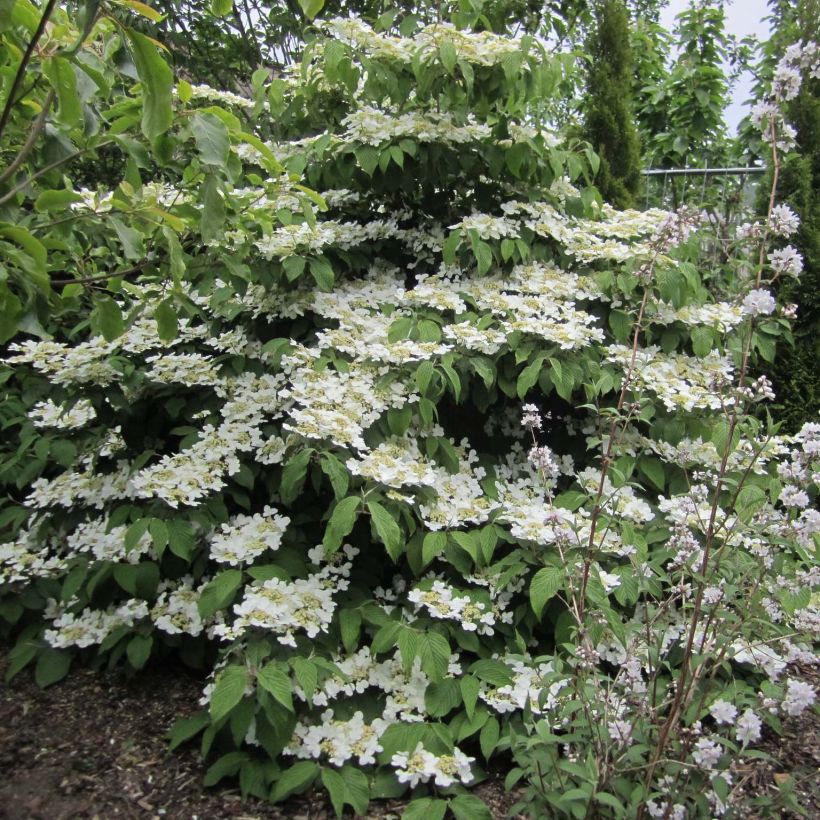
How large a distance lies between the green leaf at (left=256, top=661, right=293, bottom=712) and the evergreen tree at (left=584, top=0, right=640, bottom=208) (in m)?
3.67

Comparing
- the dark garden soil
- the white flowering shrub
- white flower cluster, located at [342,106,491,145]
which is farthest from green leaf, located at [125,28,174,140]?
the dark garden soil

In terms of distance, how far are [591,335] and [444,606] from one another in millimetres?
964

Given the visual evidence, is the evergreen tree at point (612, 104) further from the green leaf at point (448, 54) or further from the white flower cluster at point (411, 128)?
the green leaf at point (448, 54)

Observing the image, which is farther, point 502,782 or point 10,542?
point 10,542

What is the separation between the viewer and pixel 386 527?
1878mm

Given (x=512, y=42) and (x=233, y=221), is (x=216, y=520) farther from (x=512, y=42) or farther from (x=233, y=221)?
(x=512, y=42)

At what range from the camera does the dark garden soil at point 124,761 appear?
1.84m

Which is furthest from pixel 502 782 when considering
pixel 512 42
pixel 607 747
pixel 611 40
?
pixel 611 40

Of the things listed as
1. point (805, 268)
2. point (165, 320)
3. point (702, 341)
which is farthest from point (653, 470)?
point (805, 268)

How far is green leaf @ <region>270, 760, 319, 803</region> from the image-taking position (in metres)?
1.82

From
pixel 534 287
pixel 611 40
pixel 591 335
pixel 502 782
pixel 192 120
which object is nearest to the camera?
pixel 192 120

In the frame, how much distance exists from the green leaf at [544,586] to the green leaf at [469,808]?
1.51 feet

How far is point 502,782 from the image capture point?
1.98 metres

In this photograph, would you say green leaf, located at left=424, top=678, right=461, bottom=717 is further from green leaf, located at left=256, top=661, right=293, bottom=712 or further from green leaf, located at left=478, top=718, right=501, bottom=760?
green leaf, located at left=256, top=661, right=293, bottom=712
